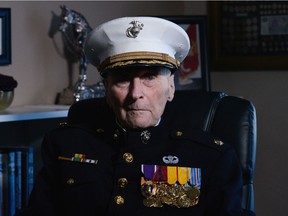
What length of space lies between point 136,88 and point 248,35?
1.21 m

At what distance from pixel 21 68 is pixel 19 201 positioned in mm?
503

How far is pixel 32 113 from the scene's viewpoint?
1556 mm

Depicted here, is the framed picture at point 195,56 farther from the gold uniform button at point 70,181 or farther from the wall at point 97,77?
the gold uniform button at point 70,181

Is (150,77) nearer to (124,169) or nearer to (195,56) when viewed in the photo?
(124,169)

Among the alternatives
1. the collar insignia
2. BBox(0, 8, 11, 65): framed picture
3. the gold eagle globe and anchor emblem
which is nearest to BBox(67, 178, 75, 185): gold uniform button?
the collar insignia

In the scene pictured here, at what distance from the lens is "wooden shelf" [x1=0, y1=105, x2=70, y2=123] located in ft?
4.85

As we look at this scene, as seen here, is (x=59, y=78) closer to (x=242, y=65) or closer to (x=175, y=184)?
(x=242, y=65)

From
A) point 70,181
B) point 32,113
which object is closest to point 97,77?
point 32,113

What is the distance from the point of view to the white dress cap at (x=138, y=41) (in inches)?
41.2

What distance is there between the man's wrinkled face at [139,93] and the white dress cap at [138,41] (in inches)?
0.8

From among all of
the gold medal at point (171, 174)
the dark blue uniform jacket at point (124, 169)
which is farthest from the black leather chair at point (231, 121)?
the gold medal at point (171, 174)

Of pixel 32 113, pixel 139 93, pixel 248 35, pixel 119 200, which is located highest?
pixel 248 35

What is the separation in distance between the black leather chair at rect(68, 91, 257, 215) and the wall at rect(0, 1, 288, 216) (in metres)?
0.61

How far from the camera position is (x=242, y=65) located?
2121mm
